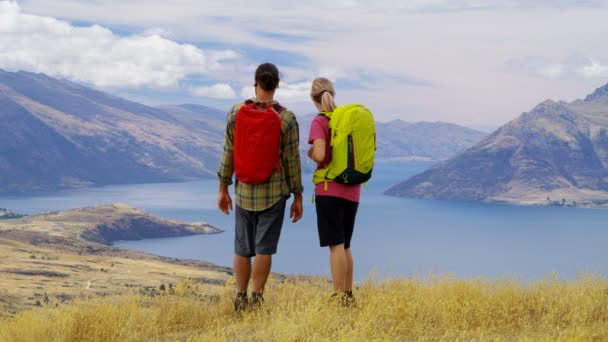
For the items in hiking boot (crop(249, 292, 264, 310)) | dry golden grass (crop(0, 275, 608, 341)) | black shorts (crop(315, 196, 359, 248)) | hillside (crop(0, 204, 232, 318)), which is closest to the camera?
dry golden grass (crop(0, 275, 608, 341))

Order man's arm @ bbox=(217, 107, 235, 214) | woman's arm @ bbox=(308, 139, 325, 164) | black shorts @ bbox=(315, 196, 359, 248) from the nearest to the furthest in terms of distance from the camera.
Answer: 1. woman's arm @ bbox=(308, 139, 325, 164)
2. man's arm @ bbox=(217, 107, 235, 214)
3. black shorts @ bbox=(315, 196, 359, 248)

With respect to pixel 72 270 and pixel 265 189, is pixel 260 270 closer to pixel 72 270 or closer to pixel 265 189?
pixel 265 189

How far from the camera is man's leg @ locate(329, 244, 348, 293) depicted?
24.1ft

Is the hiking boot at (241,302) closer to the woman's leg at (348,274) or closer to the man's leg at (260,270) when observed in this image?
the man's leg at (260,270)

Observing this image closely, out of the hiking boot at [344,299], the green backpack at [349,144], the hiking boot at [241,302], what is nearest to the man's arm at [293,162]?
the green backpack at [349,144]

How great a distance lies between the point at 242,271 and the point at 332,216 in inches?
49.3

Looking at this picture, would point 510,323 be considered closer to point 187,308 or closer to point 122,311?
point 187,308

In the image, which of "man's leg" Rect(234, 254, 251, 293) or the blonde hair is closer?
the blonde hair

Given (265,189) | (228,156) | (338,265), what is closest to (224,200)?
(228,156)

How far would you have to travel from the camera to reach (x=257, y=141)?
686 centimetres

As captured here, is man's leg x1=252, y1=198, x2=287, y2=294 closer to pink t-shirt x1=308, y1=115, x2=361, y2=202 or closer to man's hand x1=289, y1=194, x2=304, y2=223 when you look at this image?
man's hand x1=289, y1=194, x2=304, y2=223

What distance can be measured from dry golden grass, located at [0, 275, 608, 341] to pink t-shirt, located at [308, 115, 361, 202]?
1172 millimetres

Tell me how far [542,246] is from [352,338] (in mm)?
191013

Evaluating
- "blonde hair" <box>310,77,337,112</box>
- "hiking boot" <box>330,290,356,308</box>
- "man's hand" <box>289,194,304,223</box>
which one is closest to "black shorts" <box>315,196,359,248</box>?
"man's hand" <box>289,194,304,223</box>
